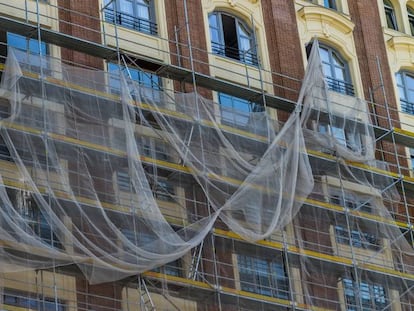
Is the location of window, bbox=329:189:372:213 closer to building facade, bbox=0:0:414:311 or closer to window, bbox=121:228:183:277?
building facade, bbox=0:0:414:311

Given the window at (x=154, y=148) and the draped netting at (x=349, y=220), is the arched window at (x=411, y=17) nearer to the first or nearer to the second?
the draped netting at (x=349, y=220)

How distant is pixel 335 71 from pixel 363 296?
7717 millimetres

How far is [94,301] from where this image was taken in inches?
1430

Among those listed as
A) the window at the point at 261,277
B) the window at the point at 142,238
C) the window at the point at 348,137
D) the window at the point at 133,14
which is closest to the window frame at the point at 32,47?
the window at the point at 133,14

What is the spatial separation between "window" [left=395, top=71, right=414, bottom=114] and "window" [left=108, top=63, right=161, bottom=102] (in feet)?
27.8

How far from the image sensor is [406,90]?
156 ft

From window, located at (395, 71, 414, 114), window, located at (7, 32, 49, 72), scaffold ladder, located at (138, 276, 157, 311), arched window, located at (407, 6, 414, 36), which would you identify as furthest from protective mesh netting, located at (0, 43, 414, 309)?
arched window, located at (407, 6, 414, 36)

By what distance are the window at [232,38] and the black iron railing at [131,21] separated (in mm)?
1801

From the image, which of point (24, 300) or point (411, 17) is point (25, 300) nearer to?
point (24, 300)

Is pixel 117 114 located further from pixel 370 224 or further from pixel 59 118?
pixel 370 224

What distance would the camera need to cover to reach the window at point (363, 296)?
132ft

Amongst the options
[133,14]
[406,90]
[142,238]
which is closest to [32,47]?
[133,14]

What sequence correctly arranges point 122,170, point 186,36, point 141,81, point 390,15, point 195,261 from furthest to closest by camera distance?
point 390,15 < point 186,36 < point 141,81 < point 195,261 < point 122,170

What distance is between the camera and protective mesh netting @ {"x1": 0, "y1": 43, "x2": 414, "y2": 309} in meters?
35.5
